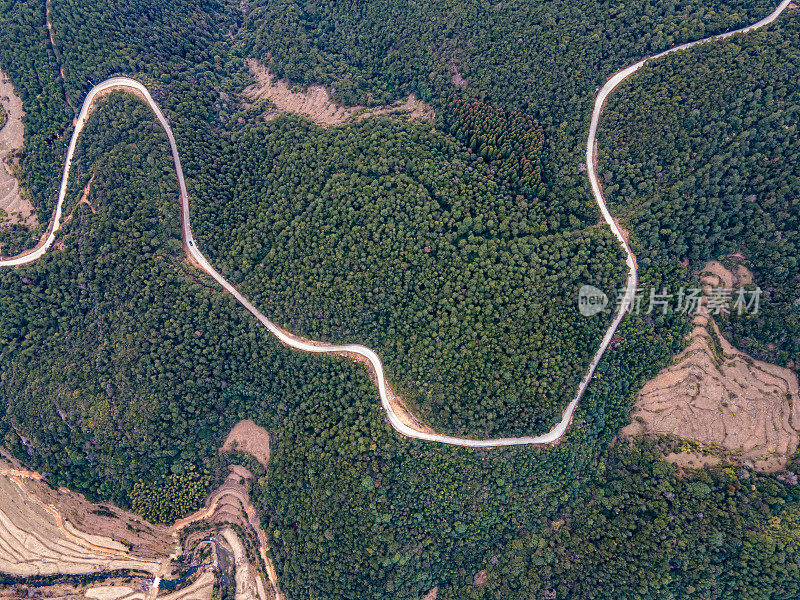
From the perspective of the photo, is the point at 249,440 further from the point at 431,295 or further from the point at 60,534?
the point at 431,295

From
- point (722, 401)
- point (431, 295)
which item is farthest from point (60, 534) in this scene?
point (722, 401)

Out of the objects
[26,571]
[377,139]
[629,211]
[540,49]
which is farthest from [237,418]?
[540,49]

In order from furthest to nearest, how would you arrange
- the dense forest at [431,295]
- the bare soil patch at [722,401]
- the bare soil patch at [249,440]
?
the bare soil patch at [249,440] → the bare soil patch at [722,401] → the dense forest at [431,295]

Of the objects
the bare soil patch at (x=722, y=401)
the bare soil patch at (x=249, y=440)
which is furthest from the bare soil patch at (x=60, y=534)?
the bare soil patch at (x=722, y=401)

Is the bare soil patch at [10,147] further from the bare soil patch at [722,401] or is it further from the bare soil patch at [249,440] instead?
the bare soil patch at [722,401]

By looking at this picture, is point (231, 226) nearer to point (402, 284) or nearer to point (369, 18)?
point (402, 284)
